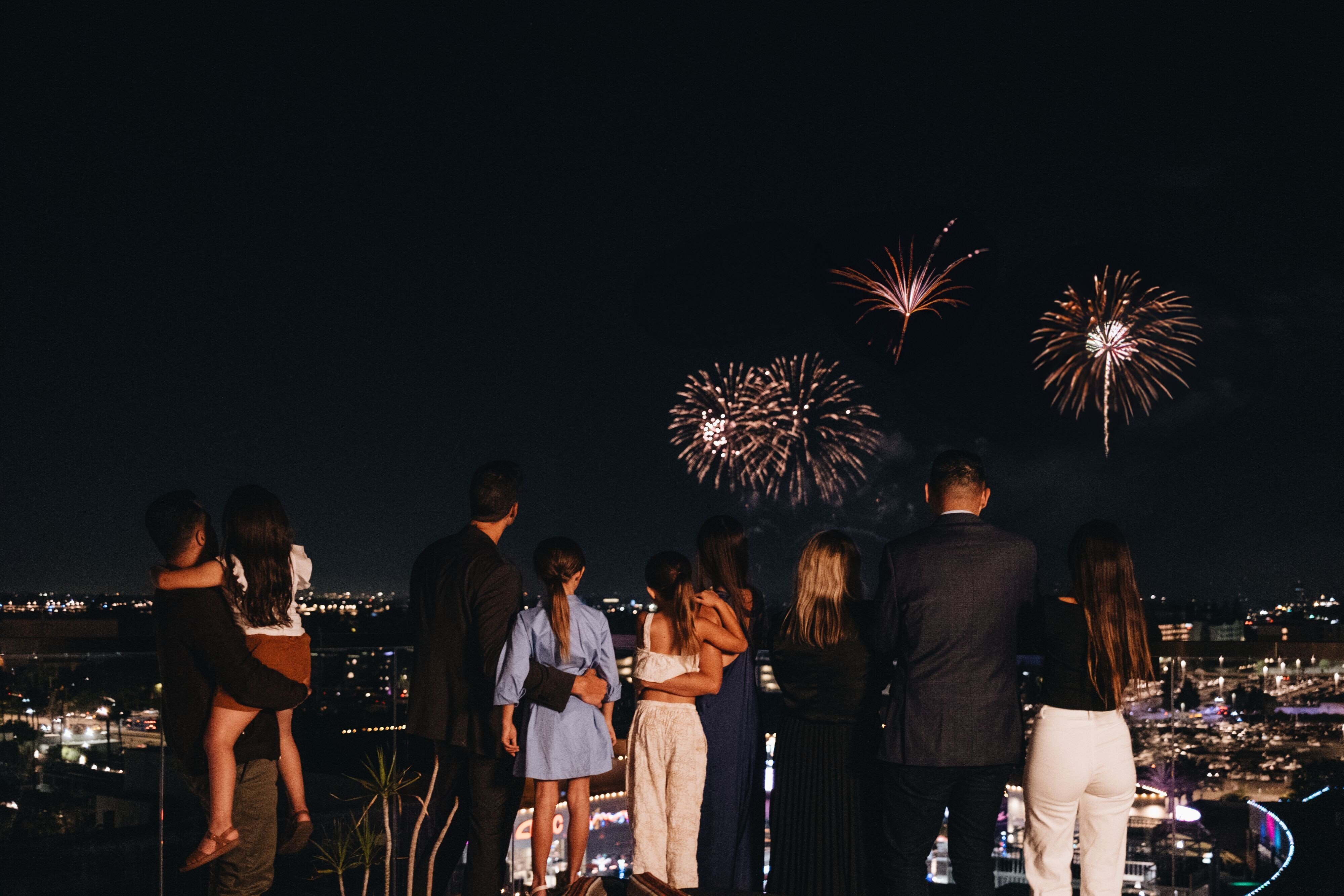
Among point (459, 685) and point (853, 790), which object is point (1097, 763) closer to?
point (853, 790)

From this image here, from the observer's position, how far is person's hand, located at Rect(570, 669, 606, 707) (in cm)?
363

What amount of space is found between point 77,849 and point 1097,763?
3773 mm

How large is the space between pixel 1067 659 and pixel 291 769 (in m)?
2.53

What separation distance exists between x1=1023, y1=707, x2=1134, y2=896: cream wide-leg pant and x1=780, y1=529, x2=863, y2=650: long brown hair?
69 cm

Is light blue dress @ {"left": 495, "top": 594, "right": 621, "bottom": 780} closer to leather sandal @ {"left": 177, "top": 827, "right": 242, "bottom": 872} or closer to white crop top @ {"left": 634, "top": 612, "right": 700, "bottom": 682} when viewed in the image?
white crop top @ {"left": 634, "top": 612, "right": 700, "bottom": 682}

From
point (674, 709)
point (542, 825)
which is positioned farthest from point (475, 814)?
point (674, 709)

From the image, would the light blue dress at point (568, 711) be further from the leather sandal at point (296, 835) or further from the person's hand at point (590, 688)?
the leather sandal at point (296, 835)

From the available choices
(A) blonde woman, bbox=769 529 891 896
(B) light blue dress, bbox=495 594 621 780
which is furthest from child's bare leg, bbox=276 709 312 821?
(A) blonde woman, bbox=769 529 891 896


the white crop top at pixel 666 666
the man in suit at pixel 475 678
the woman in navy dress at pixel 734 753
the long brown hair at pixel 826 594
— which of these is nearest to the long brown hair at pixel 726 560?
the woman in navy dress at pixel 734 753

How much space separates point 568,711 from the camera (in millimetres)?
3688

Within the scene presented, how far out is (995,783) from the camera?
320cm

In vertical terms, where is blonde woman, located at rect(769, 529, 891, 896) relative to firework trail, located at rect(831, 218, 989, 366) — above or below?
below

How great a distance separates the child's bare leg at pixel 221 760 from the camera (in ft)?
9.26

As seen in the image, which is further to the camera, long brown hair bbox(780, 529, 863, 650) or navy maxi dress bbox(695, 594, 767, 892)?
navy maxi dress bbox(695, 594, 767, 892)
